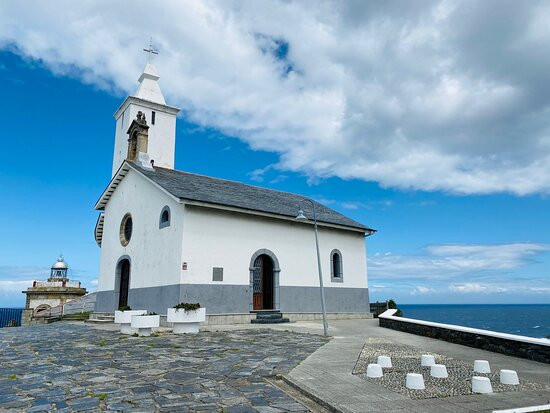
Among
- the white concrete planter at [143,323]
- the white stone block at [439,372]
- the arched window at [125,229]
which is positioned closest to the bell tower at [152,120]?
the arched window at [125,229]

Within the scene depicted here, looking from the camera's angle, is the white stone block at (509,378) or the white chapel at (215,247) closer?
the white stone block at (509,378)

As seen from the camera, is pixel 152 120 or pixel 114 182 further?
pixel 152 120

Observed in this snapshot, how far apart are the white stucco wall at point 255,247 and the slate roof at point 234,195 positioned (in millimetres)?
584

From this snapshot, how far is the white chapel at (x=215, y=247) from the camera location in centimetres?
1712

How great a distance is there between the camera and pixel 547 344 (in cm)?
886

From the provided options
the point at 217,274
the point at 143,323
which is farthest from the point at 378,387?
the point at 217,274

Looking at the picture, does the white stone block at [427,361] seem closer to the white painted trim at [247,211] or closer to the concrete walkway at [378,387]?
the concrete walkway at [378,387]

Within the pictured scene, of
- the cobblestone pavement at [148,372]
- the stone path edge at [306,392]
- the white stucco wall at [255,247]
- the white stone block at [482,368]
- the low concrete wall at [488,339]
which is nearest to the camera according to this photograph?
the stone path edge at [306,392]

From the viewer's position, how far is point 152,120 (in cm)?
3098

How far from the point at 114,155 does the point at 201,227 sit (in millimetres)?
18098

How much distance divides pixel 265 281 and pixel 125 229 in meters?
8.08

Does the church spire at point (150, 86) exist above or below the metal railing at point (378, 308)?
above

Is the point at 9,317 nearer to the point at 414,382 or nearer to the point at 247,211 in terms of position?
the point at 247,211

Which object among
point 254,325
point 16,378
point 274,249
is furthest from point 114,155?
point 16,378
